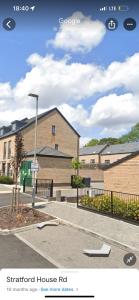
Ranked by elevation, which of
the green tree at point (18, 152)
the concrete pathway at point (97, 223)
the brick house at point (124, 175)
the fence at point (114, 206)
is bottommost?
the concrete pathway at point (97, 223)

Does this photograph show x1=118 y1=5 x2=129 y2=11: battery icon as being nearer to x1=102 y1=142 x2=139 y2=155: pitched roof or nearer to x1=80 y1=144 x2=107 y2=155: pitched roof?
x1=102 y1=142 x2=139 y2=155: pitched roof

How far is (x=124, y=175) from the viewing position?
15680 millimetres

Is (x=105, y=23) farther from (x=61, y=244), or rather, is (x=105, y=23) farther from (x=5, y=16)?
(x=61, y=244)

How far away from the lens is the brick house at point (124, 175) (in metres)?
15.0

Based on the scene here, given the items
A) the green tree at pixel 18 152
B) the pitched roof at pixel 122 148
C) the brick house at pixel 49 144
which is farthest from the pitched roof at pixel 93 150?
the green tree at pixel 18 152

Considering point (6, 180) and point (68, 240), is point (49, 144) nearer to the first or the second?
point (6, 180)

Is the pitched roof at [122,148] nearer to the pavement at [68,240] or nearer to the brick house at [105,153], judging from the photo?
the brick house at [105,153]

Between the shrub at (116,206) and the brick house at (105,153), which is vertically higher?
the brick house at (105,153)

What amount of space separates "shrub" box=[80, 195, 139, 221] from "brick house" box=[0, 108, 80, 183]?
16385 mm

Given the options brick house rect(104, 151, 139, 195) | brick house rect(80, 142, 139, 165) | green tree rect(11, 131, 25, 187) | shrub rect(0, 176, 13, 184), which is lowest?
shrub rect(0, 176, 13, 184)

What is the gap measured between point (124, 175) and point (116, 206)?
3.92 metres

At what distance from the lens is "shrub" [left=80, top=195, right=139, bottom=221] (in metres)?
10.9

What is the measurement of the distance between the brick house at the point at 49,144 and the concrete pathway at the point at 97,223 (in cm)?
1570

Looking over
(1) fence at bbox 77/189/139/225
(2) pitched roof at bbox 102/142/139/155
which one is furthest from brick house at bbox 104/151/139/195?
(2) pitched roof at bbox 102/142/139/155
